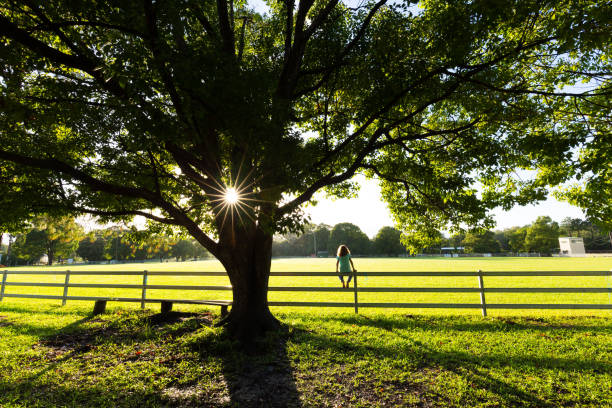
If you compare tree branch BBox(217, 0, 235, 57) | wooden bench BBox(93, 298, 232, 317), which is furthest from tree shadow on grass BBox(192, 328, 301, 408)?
tree branch BBox(217, 0, 235, 57)

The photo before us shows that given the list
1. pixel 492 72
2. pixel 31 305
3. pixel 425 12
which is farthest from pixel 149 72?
pixel 31 305

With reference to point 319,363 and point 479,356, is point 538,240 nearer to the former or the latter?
point 479,356

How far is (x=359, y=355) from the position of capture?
5859 mm

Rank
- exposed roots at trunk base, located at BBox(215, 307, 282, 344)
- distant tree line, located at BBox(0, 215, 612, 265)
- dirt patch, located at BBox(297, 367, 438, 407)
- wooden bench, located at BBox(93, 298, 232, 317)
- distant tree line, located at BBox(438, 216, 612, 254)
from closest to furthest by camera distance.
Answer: dirt patch, located at BBox(297, 367, 438, 407) → exposed roots at trunk base, located at BBox(215, 307, 282, 344) → wooden bench, located at BBox(93, 298, 232, 317) → distant tree line, located at BBox(0, 215, 612, 265) → distant tree line, located at BBox(438, 216, 612, 254)

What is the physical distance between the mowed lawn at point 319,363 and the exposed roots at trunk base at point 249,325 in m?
0.31

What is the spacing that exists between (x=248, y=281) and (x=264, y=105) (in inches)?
165

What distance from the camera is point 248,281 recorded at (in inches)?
277

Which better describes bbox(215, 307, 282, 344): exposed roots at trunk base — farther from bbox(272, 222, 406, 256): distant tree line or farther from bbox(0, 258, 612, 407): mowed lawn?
bbox(272, 222, 406, 256): distant tree line

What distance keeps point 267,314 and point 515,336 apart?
6.07 metres

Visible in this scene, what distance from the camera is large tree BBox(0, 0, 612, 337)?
4.66m

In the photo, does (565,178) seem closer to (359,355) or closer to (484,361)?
(484,361)

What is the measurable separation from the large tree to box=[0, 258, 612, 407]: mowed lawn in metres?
1.54

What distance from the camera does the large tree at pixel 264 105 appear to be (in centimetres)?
466

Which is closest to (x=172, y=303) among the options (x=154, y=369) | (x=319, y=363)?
(x=154, y=369)
